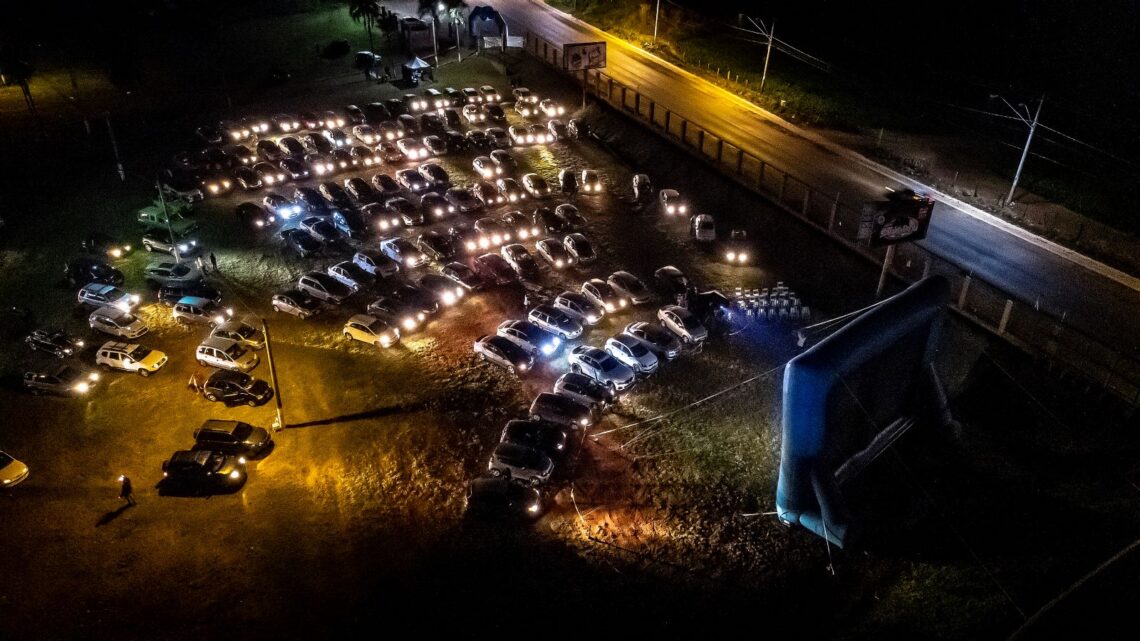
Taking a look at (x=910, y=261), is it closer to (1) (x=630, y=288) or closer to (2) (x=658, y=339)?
(2) (x=658, y=339)

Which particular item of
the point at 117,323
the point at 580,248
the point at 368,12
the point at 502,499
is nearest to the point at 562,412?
the point at 502,499

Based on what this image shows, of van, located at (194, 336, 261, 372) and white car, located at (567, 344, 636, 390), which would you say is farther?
van, located at (194, 336, 261, 372)

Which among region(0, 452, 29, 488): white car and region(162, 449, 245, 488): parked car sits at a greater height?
region(162, 449, 245, 488): parked car

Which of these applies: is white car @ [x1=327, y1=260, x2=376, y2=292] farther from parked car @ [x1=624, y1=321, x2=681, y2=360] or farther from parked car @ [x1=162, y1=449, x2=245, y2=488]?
parked car @ [x1=624, y1=321, x2=681, y2=360]

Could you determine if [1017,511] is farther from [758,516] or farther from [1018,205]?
[1018,205]

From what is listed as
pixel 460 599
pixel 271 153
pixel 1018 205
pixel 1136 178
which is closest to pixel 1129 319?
pixel 1018 205

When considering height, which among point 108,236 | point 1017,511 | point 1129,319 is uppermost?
point 1129,319

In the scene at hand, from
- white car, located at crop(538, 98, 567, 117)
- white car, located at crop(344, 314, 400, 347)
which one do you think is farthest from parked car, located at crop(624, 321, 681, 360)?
white car, located at crop(538, 98, 567, 117)

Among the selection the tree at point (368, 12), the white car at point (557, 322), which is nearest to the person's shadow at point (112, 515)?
the white car at point (557, 322)
